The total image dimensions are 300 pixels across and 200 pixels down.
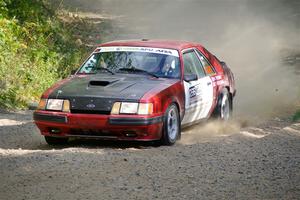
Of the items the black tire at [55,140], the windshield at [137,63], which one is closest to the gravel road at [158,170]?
the black tire at [55,140]

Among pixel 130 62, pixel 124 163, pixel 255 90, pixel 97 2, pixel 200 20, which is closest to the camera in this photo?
pixel 124 163

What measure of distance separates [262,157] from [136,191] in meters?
2.31

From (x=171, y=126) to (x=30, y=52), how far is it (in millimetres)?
7350

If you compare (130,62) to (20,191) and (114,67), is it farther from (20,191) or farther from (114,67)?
(20,191)

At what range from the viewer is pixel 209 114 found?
39.1 feet

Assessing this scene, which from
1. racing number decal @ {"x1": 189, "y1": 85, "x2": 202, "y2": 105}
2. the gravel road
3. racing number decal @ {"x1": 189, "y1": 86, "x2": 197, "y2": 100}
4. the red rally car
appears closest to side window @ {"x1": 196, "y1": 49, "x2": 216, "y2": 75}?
the red rally car

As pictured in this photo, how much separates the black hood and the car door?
0.51m

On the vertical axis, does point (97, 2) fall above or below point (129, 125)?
above

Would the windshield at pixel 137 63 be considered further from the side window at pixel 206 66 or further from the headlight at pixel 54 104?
the headlight at pixel 54 104

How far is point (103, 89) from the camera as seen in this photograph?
32.6 feet

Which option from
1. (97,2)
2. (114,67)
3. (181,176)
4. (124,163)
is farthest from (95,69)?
(97,2)

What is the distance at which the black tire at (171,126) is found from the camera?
999cm

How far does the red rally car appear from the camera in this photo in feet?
31.6

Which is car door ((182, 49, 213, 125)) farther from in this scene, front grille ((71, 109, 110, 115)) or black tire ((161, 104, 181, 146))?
front grille ((71, 109, 110, 115))
